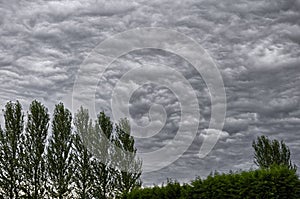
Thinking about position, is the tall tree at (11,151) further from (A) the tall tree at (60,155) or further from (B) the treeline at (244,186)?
(B) the treeline at (244,186)

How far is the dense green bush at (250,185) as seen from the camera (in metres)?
12.6

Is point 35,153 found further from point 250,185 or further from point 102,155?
point 250,185

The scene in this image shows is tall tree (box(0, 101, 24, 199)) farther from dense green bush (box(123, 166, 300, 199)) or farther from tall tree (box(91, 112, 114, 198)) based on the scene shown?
dense green bush (box(123, 166, 300, 199))

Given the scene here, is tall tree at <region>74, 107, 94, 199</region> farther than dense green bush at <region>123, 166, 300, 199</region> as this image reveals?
Yes

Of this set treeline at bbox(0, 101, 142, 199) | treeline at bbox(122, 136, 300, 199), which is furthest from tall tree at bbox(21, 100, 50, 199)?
treeline at bbox(122, 136, 300, 199)

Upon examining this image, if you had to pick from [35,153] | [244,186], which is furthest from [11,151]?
[244,186]

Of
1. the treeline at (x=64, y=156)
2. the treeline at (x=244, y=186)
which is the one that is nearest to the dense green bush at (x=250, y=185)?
the treeline at (x=244, y=186)

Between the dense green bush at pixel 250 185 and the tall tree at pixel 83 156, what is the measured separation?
18283mm

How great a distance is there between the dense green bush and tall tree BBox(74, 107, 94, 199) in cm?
1828

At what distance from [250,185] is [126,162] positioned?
2231 cm

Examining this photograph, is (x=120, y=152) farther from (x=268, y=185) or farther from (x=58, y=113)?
(x=268, y=185)

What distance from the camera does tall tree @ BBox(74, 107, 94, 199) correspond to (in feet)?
104

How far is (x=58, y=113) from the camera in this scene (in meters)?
33.2

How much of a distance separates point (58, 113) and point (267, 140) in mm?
21072
